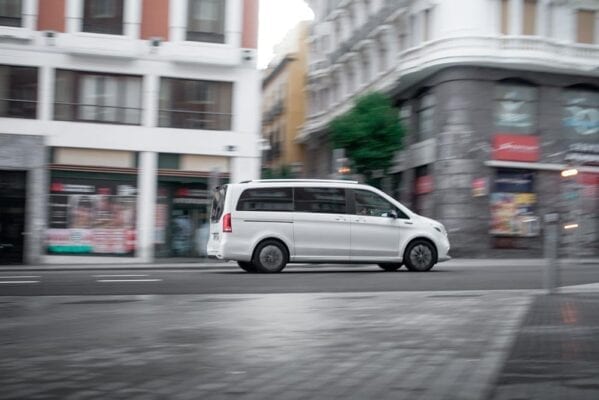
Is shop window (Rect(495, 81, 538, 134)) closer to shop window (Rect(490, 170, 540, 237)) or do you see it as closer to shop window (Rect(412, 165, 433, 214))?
shop window (Rect(490, 170, 540, 237))

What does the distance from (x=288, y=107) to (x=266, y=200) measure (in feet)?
123

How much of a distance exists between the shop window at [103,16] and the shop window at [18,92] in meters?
2.53

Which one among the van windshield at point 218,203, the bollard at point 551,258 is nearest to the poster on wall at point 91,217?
the van windshield at point 218,203

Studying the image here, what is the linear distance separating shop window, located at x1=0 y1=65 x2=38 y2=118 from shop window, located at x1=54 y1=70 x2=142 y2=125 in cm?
77

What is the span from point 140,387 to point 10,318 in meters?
4.26

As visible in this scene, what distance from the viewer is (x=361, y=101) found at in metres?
33.7

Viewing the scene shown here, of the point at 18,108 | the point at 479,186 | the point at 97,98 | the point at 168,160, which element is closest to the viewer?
the point at 18,108

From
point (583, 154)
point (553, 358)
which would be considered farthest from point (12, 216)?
point (553, 358)

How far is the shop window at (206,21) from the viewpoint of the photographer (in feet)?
94.3

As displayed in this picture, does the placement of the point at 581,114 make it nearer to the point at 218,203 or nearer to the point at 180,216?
the point at 180,216

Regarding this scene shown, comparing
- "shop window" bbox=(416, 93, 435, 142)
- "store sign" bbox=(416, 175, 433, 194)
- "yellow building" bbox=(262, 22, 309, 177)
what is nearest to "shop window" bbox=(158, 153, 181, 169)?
"store sign" bbox=(416, 175, 433, 194)

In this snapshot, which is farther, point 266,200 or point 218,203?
point 218,203

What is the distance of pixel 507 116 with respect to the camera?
3073 cm

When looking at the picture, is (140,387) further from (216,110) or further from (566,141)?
(566,141)
